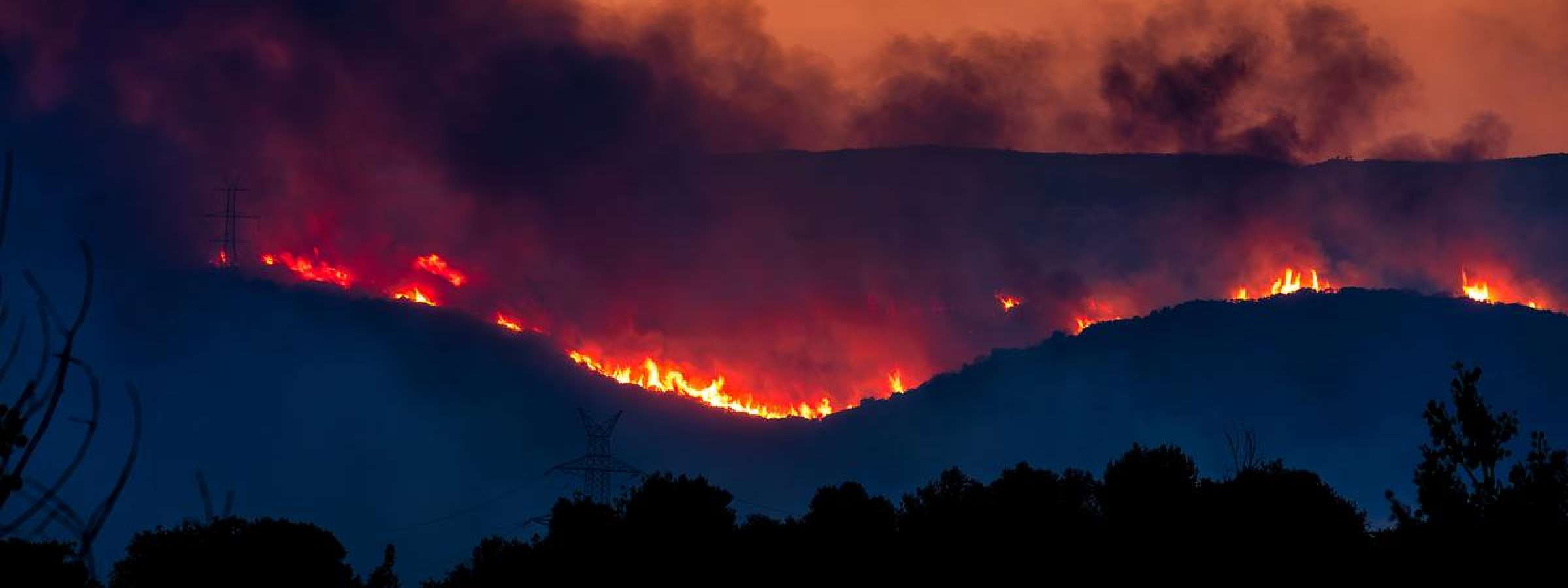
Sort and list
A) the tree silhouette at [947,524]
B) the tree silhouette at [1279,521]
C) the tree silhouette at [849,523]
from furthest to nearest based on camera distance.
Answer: the tree silhouette at [849,523], the tree silhouette at [947,524], the tree silhouette at [1279,521]

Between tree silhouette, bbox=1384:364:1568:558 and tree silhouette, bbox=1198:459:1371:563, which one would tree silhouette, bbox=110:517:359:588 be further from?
tree silhouette, bbox=1384:364:1568:558

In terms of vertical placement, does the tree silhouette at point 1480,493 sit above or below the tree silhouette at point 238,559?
below

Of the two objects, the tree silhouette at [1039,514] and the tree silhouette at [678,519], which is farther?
the tree silhouette at [678,519]

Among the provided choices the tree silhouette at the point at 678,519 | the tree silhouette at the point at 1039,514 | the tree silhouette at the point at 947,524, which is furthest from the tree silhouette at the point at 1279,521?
the tree silhouette at the point at 678,519

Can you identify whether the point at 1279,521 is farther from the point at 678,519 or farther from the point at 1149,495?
the point at 678,519

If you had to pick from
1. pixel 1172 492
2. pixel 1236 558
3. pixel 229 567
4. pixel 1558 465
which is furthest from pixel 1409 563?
pixel 229 567

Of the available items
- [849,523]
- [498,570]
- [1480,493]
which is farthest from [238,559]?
[1480,493]

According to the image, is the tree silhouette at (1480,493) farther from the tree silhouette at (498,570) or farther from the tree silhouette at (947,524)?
the tree silhouette at (498,570)

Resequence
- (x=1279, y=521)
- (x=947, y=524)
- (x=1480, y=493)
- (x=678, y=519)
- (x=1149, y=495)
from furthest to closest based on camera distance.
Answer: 1. (x=678, y=519)
2. (x=947, y=524)
3. (x=1149, y=495)
4. (x=1279, y=521)
5. (x=1480, y=493)

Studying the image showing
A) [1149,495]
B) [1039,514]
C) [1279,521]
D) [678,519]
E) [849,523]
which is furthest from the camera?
[849,523]

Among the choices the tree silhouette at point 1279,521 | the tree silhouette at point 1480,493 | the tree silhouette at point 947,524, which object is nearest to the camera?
the tree silhouette at point 1480,493

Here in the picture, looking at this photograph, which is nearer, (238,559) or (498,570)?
(238,559)

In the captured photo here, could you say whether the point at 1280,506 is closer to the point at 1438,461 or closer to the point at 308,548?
the point at 1438,461

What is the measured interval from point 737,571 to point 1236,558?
27393 millimetres
